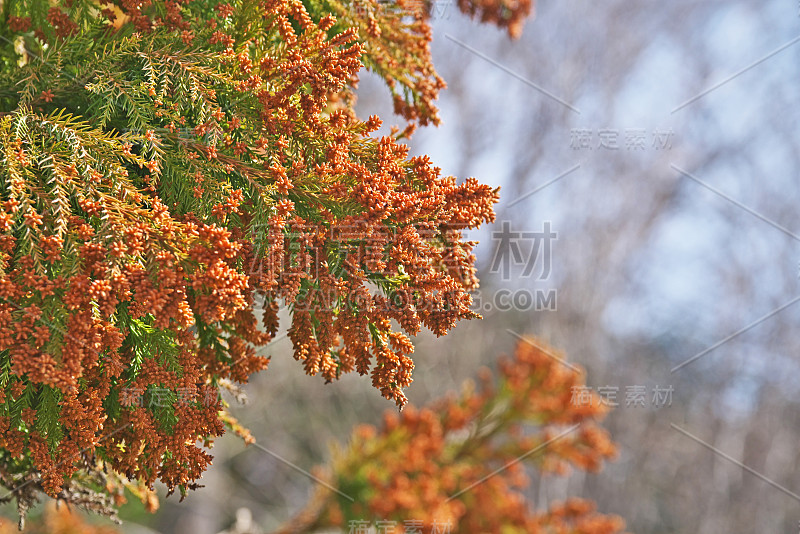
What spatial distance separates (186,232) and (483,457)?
48 centimetres

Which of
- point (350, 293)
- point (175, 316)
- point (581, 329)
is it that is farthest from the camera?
point (581, 329)

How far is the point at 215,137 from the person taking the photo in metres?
0.99

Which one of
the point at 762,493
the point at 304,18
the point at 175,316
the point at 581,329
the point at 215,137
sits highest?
the point at 581,329

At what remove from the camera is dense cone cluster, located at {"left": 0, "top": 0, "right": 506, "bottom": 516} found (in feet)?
2.74

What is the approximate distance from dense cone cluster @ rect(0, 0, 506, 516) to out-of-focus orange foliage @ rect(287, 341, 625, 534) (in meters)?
0.31

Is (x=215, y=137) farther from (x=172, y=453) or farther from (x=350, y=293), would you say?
(x=172, y=453)

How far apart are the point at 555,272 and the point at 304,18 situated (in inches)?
250

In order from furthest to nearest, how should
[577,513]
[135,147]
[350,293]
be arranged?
[135,147]
[350,293]
[577,513]

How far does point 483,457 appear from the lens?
60cm

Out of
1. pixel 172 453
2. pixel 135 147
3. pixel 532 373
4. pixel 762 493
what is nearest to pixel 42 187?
pixel 135 147

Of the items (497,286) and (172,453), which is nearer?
(172,453)

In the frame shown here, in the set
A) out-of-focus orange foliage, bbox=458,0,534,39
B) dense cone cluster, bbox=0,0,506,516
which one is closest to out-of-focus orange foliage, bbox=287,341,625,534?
dense cone cluster, bbox=0,0,506,516

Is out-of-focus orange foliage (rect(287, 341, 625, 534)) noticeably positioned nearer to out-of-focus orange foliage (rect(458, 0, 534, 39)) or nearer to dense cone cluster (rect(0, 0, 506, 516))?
dense cone cluster (rect(0, 0, 506, 516))

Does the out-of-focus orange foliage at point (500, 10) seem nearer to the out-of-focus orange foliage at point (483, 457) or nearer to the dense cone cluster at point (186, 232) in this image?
the dense cone cluster at point (186, 232)
